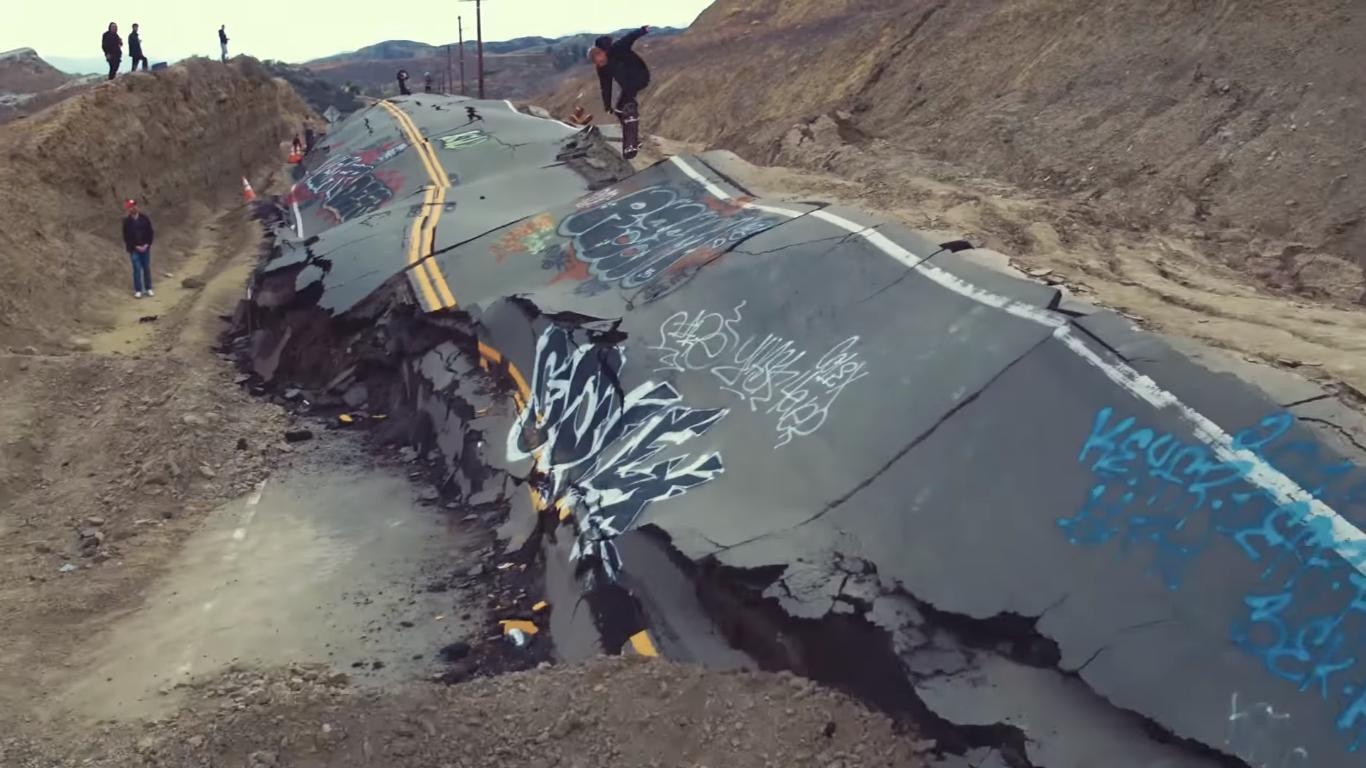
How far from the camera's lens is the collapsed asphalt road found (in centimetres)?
437

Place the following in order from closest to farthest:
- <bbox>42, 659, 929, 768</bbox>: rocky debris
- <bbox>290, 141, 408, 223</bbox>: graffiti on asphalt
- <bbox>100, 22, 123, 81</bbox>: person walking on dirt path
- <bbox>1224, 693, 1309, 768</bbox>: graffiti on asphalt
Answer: <bbox>1224, 693, 1309, 768</bbox>: graffiti on asphalt → <bbox>42, 659, 929, 768</bbox>: rocky debris → <bbox>290, 141, 408, 223</bbox>: graffiti on asphalt → <bbox>100, 22, 123, 81</bbox>: person walking on dirt path

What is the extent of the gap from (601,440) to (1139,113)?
10271 mm

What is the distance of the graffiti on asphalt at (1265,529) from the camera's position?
13.4ft

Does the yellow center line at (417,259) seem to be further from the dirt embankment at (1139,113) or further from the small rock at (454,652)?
the dirt embankment at (1139,113)

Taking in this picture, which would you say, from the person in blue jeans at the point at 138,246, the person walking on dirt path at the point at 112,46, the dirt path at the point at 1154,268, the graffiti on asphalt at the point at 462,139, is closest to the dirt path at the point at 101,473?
the person in blue jeans at the point at 138,246

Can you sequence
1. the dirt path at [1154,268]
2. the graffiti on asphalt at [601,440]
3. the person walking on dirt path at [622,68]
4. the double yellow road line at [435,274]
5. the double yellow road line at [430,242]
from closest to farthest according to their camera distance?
1. the dirt path at [1154,268]
2. the graffiti on asphalt at [601,440]
3. the double yellow road line at [435,274]
4. the double yellow road line at [430,242]
5. the person walking on dirt path at [622,68]

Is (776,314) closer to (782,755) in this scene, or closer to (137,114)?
(782,755)

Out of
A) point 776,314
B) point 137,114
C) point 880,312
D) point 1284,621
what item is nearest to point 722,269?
point 776,314

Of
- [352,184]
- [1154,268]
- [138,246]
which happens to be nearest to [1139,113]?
[1154,268]

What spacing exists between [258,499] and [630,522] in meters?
4.53

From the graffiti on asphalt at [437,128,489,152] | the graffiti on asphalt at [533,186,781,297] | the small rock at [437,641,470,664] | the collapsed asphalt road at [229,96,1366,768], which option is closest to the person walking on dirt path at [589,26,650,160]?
the graffiti on asphalt at [437,128,489,152]

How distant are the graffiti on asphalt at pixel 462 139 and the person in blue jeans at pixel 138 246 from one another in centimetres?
482

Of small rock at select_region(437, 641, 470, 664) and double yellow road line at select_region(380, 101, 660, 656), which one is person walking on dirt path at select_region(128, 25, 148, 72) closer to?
double yellow road line at select_region(380, 101, 660, 656)

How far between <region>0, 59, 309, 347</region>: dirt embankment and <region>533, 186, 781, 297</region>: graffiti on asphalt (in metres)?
7.92
